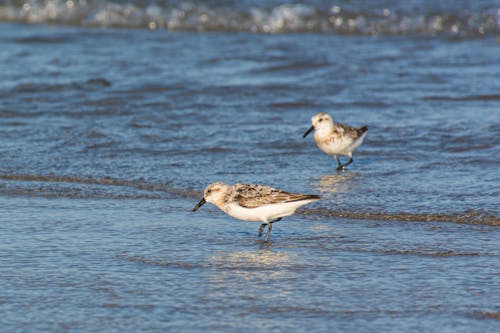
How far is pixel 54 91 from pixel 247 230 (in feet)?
23.5

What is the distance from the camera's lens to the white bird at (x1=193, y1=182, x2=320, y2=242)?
7156 mm

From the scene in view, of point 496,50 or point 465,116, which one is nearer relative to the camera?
point 465,116

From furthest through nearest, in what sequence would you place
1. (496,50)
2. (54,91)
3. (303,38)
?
1. (303,38)
2. (496,50)
3. (54,91)

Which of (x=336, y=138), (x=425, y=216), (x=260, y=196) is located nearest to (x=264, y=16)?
(x=336, y=138)

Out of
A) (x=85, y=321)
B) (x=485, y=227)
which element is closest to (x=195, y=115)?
(x=485, y=227)

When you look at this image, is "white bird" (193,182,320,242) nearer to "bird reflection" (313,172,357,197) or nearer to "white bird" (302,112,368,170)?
"bird reflection" (313,172,357,197)

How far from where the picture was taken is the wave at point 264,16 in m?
20.1

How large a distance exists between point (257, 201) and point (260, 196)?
7 centimetres

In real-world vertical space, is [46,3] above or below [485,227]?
above

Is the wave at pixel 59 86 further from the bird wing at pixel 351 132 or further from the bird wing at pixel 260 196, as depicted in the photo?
the bird wing at pixel 260 196

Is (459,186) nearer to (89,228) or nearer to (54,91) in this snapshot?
(89,228)

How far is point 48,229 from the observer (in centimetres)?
747

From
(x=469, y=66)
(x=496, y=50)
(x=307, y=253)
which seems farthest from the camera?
(x=496, y=50)

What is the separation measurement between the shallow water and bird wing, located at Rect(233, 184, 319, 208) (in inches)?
13.3
